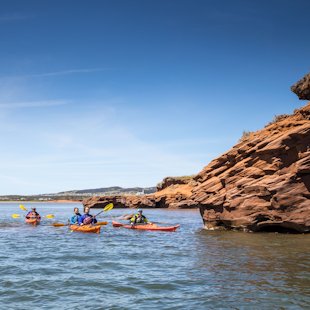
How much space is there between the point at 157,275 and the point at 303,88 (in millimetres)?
19238

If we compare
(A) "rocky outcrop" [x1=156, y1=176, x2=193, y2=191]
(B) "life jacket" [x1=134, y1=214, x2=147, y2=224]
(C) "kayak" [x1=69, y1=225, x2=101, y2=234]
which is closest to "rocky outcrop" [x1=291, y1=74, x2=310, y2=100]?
(B) "life jacket" [x1=134, y1=214, x2=147, y2=224]

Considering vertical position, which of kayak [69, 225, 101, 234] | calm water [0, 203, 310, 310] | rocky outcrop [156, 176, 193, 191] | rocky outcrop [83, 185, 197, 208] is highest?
rocky outcrop [156, 176, 193, 191]

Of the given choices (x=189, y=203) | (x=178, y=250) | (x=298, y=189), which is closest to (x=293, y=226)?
(x=298, y=189)

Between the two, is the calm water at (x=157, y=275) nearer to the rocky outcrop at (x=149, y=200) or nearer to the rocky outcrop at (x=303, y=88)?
the rocky outcrop at (x=303, y=88)

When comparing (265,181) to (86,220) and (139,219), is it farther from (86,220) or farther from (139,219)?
(86,220)

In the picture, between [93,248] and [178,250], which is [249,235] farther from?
[93,248]

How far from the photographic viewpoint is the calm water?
36.1 feet

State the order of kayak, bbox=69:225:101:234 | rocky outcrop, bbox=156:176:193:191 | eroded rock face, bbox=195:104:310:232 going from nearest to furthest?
eroded rock face, bbox=195:104:310:232 < kayak, bbox=69:225:101:234 < rocky outcrop, bbox=156:176:193:191

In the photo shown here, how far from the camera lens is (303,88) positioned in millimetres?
27797

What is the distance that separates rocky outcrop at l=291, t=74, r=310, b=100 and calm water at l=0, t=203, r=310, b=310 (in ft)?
35.0

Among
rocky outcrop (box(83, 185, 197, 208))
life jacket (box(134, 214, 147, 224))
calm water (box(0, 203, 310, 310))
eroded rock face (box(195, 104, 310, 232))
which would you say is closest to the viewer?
calm water (box(0, 203, 310, 310))

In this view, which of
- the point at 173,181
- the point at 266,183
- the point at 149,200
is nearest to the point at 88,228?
the point at 266,183

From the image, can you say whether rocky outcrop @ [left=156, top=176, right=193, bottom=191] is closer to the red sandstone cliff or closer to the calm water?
the red sandstone cliff

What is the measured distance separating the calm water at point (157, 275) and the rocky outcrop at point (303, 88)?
10677 millimetres
